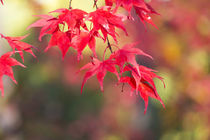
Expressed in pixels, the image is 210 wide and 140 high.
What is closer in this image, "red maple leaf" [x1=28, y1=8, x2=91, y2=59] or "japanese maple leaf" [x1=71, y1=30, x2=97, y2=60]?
"red maple leaf" [x1=28, y1=8, x2=91, y2=59]

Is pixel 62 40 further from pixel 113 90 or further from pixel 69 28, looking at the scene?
pixel 113 90

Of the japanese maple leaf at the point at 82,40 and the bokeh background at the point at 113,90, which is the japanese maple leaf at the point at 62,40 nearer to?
the japanese maple leaf at the point at 82,40

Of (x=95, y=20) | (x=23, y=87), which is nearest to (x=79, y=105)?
(x=23, y=87)

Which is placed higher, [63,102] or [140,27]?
[140,27]

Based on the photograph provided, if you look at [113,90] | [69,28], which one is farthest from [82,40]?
[113,90]

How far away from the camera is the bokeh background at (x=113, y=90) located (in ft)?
17.7

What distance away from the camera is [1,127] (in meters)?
5.71

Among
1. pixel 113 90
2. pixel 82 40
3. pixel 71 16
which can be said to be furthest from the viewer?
pixel 113 90

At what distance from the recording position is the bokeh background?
5.39 metres

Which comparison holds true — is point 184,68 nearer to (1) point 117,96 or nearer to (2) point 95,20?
(1) point 117,96

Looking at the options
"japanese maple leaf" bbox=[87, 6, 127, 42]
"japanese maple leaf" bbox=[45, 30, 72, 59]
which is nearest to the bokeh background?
"japanese maple leaf" bbox=[45, 30, 72, 59]

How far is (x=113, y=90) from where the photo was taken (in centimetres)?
601

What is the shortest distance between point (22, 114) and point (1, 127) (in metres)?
0.41

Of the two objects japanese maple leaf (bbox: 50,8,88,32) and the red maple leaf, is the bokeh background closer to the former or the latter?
the red maple leaf
